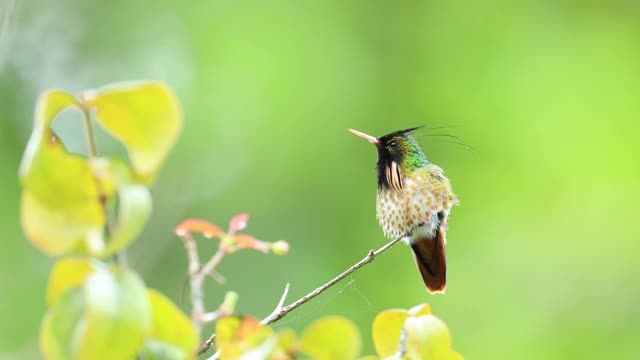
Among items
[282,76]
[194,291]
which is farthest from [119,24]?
[194,291]

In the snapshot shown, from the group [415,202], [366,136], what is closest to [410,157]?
[415,202]

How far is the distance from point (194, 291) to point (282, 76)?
21.8ft

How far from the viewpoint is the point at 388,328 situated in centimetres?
88

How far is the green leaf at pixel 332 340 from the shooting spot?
2.44 feet

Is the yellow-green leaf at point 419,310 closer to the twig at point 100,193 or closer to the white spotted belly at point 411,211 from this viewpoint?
the twig at point 100,193

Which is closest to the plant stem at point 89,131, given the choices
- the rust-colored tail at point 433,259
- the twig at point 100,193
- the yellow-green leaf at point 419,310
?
the twig at point 100,193

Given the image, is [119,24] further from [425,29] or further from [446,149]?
[446,149]

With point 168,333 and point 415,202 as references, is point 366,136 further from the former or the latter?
point 168,333

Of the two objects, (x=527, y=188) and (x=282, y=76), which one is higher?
(x=282, y=76)

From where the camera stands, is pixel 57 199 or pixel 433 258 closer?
pixel 57 199

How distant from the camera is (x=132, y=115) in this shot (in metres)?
0.67

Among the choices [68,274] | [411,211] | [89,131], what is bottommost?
[411,211]

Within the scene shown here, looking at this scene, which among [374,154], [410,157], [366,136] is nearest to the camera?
[366,136]

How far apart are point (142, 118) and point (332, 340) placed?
246mm
